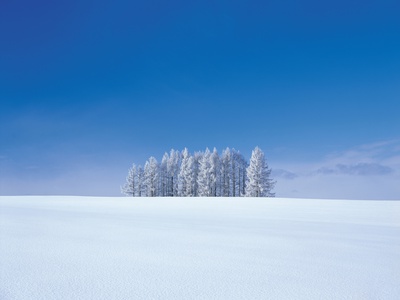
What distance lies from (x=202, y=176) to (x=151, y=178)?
13.1m

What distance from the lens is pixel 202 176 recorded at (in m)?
58.4

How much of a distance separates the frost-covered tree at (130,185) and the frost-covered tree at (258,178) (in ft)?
89.9

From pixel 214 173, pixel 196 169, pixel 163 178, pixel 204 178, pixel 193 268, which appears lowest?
pixel 193 268

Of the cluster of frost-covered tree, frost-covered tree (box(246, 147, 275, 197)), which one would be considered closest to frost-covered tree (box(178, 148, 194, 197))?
the cluster of frost-covered tree

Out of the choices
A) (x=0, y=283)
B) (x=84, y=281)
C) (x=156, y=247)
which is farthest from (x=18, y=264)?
(x=156, y=247)

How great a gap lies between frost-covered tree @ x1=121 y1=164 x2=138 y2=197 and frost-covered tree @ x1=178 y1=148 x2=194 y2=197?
36.2 ft

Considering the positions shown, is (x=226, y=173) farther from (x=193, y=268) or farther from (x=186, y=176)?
(x=193, y=268)

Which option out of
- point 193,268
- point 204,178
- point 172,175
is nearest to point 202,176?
point 204,178

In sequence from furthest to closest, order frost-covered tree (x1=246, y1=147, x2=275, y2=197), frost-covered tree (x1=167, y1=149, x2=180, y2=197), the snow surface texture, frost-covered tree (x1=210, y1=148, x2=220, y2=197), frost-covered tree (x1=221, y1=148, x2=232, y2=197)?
1. frost-covered tree (x1=167, y1=149, x2=180, y2=197)
2. frost-covered tree (x1=221, y1=148, x2=232, y2=197)
3. frost-covered tree (x1=210, y1=148, x2=220, y2=197)
4. frost-covered tree (x1=246, y1=147, x2=275, y2=197)
5. the snow surface texture

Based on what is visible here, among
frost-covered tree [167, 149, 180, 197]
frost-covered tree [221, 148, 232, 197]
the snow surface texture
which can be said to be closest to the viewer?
the snow surface texture

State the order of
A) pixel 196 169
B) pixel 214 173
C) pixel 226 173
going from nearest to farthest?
pixel 214 173, pixel 226 173, pixel 196 169

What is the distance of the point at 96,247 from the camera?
472cm

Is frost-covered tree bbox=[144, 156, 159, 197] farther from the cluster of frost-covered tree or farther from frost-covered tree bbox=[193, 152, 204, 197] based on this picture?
frost-covered tree bbox=[193, 152, 204, 197]

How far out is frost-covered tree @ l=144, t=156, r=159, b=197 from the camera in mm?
64438
